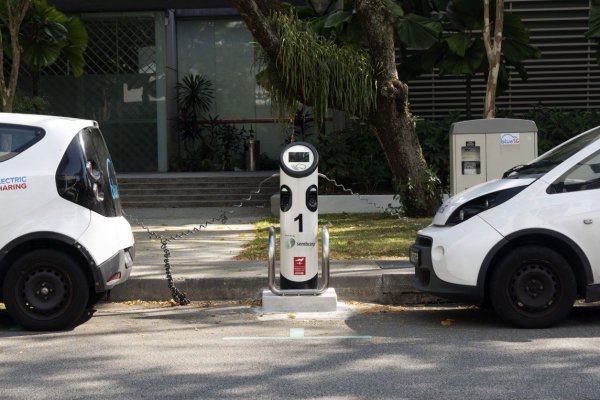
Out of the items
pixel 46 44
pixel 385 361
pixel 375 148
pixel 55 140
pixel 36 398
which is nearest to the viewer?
pixel 36 398

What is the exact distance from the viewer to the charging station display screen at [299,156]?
27.1ft

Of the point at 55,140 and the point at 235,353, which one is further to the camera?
the point at 55,140

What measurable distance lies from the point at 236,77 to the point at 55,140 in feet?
58.2

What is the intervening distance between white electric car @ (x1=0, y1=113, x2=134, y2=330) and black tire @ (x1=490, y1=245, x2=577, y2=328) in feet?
11.1

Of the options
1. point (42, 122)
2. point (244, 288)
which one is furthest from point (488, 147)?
point (42, 122)

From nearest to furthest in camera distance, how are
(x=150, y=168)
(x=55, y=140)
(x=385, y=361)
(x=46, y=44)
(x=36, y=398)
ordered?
(x=36, y=398) < (x=385, y=361) < (x=55, y=140) < (x=46, y=44) < (x=150, y=168)

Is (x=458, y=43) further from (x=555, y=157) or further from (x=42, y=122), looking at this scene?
(x=42, y=122)

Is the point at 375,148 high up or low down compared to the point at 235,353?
up

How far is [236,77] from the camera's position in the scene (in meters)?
24.9

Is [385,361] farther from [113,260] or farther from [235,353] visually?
[113,260]

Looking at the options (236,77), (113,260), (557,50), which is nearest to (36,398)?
(113,260)

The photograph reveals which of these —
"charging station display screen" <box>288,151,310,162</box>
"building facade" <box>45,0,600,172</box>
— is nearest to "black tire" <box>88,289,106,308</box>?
"charging station display screen" <box>288,151,310,162</box>

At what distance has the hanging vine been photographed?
45.8ft

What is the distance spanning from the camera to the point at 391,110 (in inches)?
580
